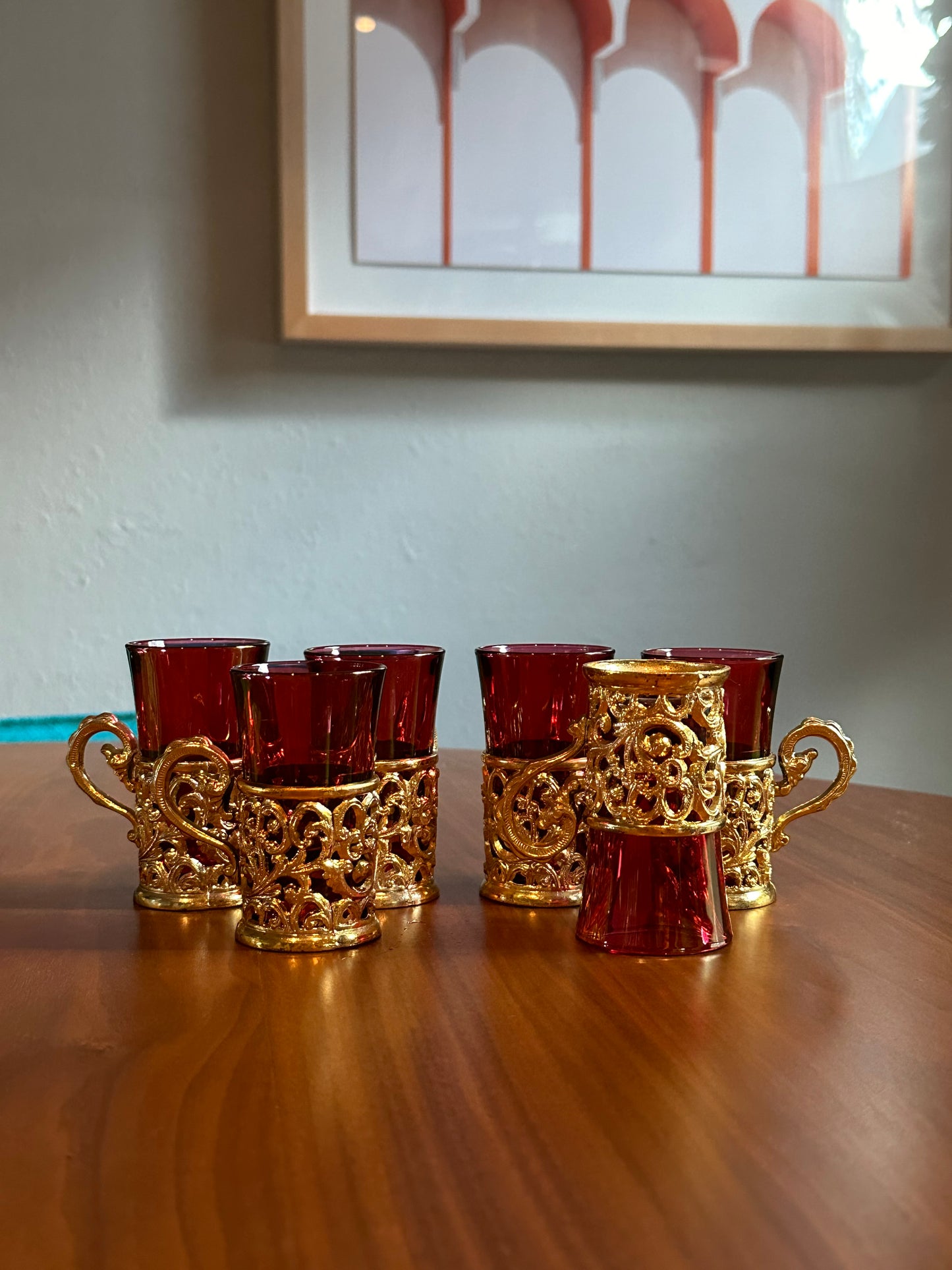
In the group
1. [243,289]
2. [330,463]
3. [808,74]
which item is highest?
[808,74]

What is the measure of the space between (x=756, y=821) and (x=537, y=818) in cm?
12

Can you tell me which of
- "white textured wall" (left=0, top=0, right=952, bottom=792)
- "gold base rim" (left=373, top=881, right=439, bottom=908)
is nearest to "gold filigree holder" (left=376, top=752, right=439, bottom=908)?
"gold base rim" (left=373, top=881, right=439, bottom=908)

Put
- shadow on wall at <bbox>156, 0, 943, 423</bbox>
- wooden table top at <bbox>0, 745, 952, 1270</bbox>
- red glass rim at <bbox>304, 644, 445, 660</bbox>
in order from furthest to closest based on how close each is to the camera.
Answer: shadow on wall at <bbox>156, 0, 943, 423</bbox>
red glass rim at <bbox>304, 644, 445, 660</bbox>
wooden table top at <bbox>0, 745, 952, 1270</bbox>

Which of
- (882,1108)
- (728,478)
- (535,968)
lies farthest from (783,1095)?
(728,478)

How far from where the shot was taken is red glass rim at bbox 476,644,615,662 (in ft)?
2.30

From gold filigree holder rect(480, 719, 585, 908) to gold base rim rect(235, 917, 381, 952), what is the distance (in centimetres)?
11

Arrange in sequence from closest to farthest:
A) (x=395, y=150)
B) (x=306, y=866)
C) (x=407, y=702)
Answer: (x=306, y=866) < (x=407, y=702) < (x=395, y=150)

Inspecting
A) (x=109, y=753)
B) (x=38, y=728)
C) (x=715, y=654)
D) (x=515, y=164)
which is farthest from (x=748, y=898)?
(x=515, y=164)

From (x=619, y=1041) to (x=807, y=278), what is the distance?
1.77 meters

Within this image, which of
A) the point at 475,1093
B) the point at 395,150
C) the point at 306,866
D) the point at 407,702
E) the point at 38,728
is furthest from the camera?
the point at 395,150

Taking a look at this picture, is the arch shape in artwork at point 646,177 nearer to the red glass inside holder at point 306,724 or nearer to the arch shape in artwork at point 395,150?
the arch shape in artwork at point 395,150

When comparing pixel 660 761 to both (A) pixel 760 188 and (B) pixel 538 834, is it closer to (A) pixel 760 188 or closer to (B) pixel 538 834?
(B) pixel 538 834

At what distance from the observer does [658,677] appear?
0.60 m

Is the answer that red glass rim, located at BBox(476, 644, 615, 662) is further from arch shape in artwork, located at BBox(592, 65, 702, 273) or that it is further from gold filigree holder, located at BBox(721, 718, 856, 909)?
arch shape in artwork, located at BBox(592, 65, 702, 273)
